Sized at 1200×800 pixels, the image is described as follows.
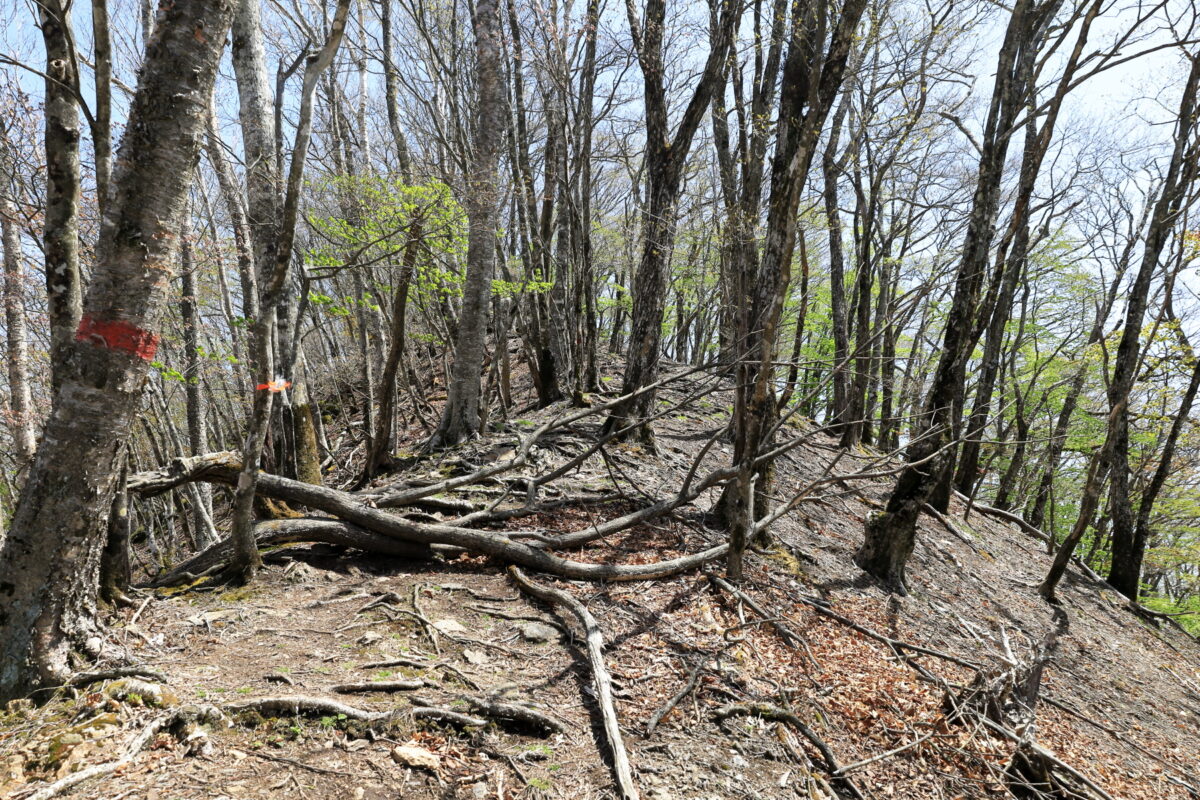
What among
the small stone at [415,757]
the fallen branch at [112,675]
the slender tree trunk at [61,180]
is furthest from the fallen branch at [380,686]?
the slender tree trunk at [61,180]

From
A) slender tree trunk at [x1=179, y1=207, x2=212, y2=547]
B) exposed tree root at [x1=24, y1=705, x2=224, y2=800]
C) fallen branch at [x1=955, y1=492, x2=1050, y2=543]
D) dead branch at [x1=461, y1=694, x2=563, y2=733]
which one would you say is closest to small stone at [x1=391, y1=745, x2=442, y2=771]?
dead branch at [x1=461, y1=694, x2=563, y2=733]

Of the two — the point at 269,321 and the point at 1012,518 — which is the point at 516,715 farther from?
the point at 1012,518

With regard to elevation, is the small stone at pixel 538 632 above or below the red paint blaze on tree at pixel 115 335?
below

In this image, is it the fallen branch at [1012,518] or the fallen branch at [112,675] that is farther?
the fallen branch at [1012,518]

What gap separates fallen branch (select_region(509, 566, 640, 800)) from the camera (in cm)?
308

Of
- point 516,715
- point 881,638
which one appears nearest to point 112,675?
point 516,715

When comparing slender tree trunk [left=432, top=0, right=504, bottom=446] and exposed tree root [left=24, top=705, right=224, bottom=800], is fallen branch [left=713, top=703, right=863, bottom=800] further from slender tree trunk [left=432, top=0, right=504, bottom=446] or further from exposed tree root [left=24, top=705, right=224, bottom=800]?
slender tree trunk [left=432, top=0, right=504, bottom=446]

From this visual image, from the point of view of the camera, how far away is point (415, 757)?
9.69 ft

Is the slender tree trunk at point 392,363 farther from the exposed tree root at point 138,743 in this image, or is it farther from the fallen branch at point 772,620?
the fallen branch at point 772,620

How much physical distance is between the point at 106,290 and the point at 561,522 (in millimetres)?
4457

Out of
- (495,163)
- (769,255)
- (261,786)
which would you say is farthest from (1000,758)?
(495,163)

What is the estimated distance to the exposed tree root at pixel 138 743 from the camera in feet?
7.45

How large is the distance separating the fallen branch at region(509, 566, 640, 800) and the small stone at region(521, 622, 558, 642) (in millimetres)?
239

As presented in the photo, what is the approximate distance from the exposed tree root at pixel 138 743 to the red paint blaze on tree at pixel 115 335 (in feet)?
5.99
